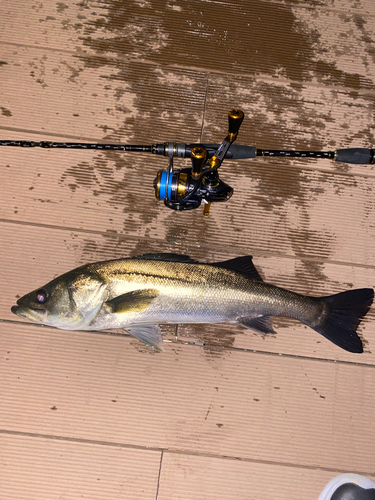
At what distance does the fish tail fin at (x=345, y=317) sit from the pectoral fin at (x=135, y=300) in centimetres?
120

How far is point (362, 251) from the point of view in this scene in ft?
9.66

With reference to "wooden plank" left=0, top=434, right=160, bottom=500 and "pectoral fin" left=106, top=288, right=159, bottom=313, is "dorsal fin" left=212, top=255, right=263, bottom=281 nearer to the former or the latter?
"pectoral fin" left=106, top=288, right=159, bottom=313

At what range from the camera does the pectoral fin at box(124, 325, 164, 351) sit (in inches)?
102

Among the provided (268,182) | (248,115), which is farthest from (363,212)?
(248,115)

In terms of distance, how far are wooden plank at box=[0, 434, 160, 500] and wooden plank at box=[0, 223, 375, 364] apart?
912 mm

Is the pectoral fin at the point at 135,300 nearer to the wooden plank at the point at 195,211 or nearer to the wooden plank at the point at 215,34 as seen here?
the wooden plank at the point at 195,211

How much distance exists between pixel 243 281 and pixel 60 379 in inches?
60.3

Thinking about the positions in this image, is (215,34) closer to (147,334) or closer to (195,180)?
(195,180)

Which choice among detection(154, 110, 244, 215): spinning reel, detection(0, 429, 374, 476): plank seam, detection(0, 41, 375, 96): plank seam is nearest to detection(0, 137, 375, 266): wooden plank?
detection(154, 110, 244, 215): spinning reel

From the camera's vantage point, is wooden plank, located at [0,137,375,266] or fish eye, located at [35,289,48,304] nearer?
fish eye, located at [35,289,48,304]

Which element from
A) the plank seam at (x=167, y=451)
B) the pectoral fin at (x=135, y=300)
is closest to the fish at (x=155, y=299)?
the pectoral fin at (x=135, y=300)

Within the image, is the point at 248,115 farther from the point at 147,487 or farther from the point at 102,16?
the point at 147,487

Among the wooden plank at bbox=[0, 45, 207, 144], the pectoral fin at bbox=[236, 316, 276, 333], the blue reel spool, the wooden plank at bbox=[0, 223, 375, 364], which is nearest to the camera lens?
the blue reel spool

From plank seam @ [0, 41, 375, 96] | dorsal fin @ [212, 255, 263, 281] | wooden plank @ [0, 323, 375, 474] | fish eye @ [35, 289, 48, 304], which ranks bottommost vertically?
wooden plank @ [0, 323, 375, 474]
